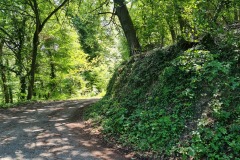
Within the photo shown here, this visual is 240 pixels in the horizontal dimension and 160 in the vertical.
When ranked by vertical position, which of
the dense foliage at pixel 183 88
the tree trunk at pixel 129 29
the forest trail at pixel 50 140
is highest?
the tree trunk at pixel 129 29

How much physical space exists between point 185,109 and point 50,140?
356 cm

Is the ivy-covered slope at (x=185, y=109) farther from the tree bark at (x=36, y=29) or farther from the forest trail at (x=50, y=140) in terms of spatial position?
the tree bark at (x=36, y=29)

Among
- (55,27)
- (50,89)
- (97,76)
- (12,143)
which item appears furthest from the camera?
(97,76)

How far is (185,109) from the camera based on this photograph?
5766 mm

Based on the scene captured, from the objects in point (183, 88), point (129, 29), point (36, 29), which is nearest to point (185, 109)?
point (183, 88)

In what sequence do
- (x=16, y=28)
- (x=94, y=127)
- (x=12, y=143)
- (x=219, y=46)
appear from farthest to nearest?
(x=16, y=28)
(x=94, y=127)
(x=219, y=46)
(x=12, y=143)

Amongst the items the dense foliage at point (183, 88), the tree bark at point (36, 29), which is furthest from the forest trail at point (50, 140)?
the tree bark at point (36, 29)

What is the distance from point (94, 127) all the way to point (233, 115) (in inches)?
175

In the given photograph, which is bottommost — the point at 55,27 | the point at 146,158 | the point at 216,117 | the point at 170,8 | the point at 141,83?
the point at 146,158

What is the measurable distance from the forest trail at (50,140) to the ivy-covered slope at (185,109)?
640mm

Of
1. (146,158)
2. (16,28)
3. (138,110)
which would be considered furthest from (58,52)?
(146,158)

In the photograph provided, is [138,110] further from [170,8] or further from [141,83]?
[170,8]

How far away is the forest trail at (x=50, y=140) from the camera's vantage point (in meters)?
5.52

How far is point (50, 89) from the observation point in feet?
73.6
